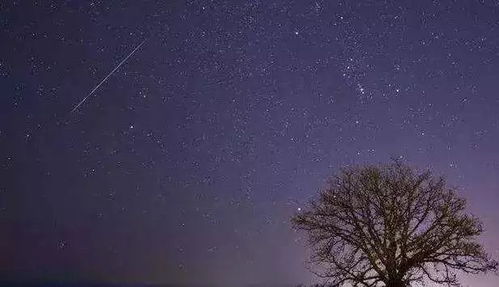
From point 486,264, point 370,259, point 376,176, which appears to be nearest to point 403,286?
point 370,259

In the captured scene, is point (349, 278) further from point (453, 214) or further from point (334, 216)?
point (453, 214)

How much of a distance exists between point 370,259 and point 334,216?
2.93 m

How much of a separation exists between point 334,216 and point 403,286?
4805mm

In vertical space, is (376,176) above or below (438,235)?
above

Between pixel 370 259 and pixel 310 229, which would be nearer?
pixel 370 259

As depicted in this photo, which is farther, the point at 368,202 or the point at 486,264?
the point at 368,202

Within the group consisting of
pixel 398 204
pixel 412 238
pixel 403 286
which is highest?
pixel 398 204

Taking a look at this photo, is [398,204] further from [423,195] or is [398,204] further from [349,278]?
[349,278]

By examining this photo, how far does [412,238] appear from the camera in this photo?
87.5 ft

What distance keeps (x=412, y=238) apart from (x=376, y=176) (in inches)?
146

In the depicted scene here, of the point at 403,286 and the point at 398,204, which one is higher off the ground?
the point at 398,204

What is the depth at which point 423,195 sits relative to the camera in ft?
90.7

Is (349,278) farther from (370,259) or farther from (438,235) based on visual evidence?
(438,235)

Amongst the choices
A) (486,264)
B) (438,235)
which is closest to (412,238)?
(438,235)
